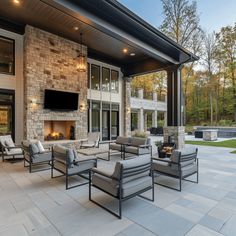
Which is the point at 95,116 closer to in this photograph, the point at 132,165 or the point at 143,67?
the point at 143,67

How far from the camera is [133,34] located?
6.14 m

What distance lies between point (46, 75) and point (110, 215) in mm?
6995

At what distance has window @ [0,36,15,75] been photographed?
757cm

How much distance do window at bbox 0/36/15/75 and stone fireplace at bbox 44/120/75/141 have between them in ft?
9.25

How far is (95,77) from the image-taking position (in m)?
11.1

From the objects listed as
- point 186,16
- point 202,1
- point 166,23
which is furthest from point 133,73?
point 202,1

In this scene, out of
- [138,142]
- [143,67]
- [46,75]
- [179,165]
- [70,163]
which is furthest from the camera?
[143,67]

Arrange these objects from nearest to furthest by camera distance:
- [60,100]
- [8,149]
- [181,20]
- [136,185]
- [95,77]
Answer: [136,185], [8,149], [60,100], [95,77], [181,20]

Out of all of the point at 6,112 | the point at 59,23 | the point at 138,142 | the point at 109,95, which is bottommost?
the point at 138,142

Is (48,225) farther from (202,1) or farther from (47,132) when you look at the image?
(202,1)

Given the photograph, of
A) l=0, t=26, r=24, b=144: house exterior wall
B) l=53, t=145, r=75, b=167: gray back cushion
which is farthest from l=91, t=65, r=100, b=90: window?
l=53, t=145, r=75, b=167: gray back cushion

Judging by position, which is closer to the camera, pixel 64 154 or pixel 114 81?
pixel 64 154

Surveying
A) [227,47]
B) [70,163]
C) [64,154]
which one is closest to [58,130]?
[64,154]

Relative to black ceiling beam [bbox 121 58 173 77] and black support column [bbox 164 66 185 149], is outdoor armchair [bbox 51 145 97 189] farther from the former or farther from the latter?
black ceiling beam [bbox 121 58 173 77]
